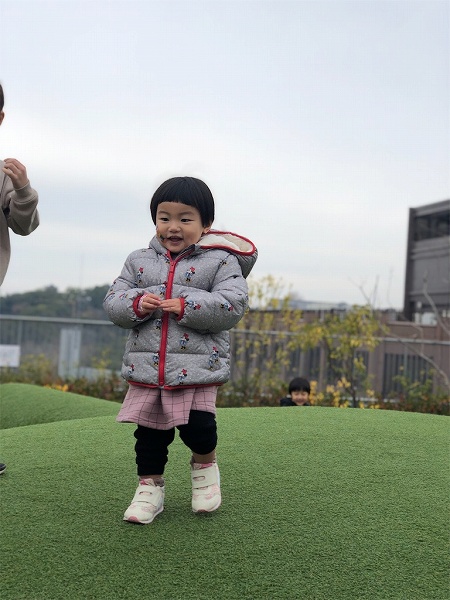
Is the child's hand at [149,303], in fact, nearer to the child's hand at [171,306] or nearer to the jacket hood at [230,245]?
the child's hand at [171,306]

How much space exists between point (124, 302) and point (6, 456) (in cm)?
200

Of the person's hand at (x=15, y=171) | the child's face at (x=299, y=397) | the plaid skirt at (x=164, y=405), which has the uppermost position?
the person's hand at (x=15, y=171)

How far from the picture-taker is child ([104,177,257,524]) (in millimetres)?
3471

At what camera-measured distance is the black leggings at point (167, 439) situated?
355 centimetres

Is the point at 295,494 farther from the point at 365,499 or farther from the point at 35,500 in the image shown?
the point at 35,500

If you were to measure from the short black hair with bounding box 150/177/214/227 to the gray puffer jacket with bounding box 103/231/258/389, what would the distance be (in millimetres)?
144

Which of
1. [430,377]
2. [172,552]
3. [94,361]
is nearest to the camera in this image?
[172,552]

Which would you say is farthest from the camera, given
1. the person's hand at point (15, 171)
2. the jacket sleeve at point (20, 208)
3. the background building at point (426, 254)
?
the background building at point (426, 254)

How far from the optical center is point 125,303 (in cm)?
351

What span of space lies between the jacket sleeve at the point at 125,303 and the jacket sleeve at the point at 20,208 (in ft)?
2.39

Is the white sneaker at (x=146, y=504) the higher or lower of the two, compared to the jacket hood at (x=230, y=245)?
lower

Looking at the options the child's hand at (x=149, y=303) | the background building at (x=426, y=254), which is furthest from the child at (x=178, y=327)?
the background building at (x=426, y=254)

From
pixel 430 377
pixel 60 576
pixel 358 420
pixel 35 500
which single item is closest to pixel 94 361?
pixel 430 377

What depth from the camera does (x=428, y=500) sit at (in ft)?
13.4
